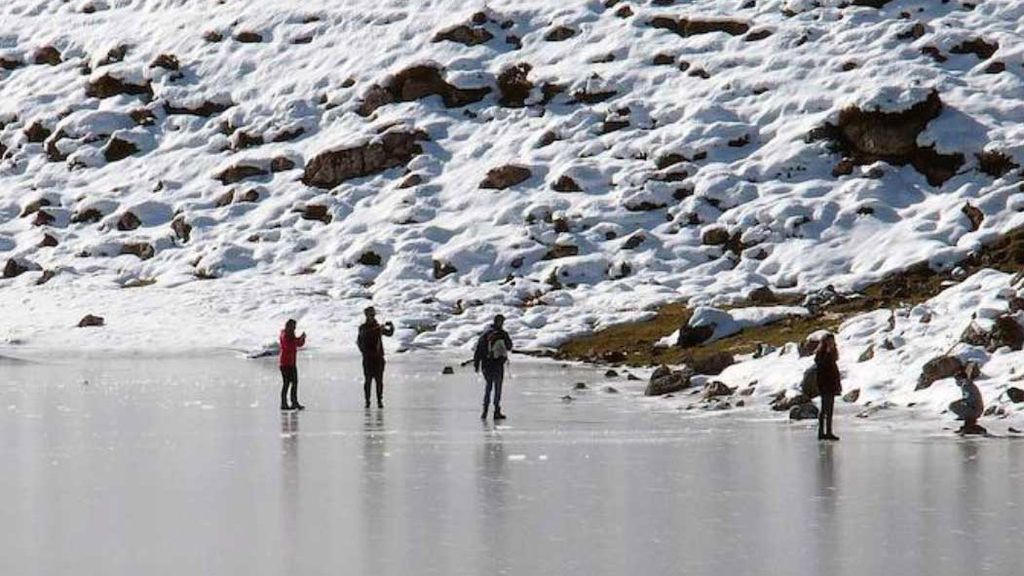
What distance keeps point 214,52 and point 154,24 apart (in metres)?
7.86

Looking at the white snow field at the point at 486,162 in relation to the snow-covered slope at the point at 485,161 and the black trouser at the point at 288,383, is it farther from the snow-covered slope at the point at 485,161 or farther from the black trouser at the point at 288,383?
the black trouser at the point at 288,383

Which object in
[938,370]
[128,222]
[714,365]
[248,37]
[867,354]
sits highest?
[248,37]

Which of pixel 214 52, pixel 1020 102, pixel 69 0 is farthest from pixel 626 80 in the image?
pixel 69 0

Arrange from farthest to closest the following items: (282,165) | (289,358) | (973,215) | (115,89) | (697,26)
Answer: (115,89)
(697,26)
(282,165)
(973,215)
(289,358)

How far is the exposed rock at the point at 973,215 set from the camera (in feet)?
187

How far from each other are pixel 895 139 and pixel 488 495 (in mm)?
51440

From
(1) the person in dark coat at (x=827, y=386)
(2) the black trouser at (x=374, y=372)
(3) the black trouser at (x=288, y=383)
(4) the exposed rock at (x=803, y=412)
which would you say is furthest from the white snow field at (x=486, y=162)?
(1) the person in dark coat at (x=827, y=386)

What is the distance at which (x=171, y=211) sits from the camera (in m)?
74.4

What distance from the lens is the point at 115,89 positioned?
87.4 metres

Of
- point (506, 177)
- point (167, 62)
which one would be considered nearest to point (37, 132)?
point (167, 62)

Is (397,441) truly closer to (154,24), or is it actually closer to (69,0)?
(154,24)

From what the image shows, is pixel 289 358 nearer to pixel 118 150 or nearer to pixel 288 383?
pixel 288 383

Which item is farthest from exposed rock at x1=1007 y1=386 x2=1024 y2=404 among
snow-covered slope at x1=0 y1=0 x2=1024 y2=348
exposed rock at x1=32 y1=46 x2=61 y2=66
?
exposed rock at x1=32 y1=46 x2=61 y2=66

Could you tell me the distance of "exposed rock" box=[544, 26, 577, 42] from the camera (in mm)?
82438
